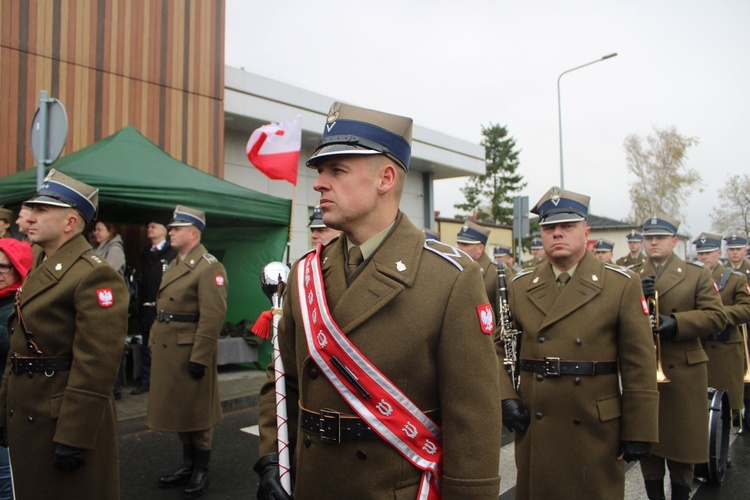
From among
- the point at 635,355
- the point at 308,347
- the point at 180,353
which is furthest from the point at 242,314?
the point at 308,347

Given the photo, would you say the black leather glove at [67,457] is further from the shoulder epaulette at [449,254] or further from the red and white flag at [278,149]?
the red and white flag at [278,149]

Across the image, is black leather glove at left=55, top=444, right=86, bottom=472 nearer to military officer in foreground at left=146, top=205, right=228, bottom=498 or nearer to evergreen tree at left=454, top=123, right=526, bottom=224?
military officer in foreground at left=146, top=205, right=228, bottom=498

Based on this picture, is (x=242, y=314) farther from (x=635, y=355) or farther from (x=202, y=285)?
(x=635, y=355)

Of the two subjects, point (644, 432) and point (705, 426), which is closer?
point (644, 432)

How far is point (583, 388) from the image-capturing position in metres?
3.38

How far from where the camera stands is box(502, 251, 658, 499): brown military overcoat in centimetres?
328

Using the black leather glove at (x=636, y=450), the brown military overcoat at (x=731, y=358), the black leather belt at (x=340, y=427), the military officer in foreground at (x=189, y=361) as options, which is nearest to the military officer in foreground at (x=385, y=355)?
the black leather belt at (x=340, y=427)

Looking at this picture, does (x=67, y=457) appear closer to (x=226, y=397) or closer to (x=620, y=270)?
(x=620, y=270)

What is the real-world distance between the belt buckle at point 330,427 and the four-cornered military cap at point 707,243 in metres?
8.13

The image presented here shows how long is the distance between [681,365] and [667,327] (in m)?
0.41

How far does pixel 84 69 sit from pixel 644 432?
10109 mm

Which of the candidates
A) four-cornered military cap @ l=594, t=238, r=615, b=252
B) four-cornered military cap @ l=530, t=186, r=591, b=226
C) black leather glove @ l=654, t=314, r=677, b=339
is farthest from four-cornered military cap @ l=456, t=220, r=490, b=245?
four-cornered military cap @ l=594, t=238, r=615, b=252

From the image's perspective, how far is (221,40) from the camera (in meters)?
11.9

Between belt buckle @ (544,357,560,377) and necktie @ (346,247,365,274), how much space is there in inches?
71.6
